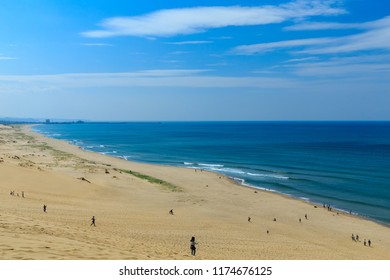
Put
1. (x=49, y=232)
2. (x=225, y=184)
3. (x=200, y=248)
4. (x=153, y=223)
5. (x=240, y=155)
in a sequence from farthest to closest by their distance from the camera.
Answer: (x=240, y=155), (x=225, y=184), (x=153, y=223), (x=200, y=248), (x=49, y=232)

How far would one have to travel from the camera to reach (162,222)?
35344 millimetres

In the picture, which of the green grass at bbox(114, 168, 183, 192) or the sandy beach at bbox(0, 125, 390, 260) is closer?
the sandy beach at bbox(0, 125, 390, 260)

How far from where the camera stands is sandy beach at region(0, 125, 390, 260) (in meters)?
17.9

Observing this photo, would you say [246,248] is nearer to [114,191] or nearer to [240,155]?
[114,191]

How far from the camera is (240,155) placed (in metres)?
106

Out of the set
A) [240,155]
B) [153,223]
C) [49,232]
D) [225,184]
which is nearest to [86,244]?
[49,232]

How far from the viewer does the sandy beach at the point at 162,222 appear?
58.7 feet

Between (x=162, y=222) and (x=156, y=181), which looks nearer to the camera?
(x=162, y=222)

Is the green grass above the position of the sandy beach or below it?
above

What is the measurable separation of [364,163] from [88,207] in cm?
7089

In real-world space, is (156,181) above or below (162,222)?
above

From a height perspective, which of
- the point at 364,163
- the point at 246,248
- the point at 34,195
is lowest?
the point at 246,248

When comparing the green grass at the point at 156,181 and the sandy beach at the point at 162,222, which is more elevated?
the green grass at the point at 156,181

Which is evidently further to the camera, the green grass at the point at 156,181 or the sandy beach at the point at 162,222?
the green grass at the point at 156,181
